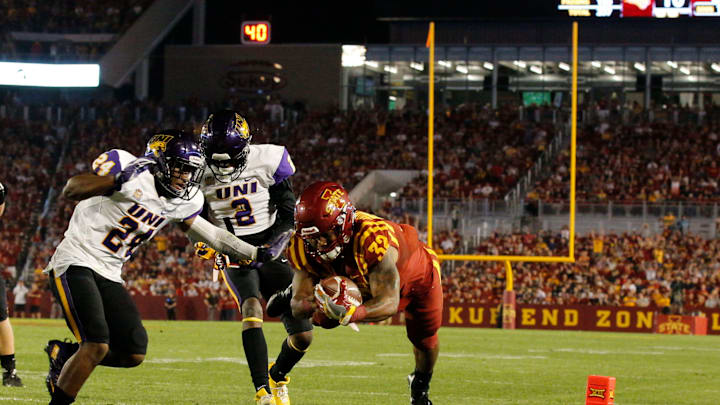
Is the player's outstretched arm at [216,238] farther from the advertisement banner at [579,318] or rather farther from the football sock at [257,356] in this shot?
the advertisement banner at [579,318]

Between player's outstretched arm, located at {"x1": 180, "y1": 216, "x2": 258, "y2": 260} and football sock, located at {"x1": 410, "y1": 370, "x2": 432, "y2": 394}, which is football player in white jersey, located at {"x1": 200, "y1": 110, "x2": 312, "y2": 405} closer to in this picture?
player's outstretched arm, located at {"x1": 180, "y1": 216, "x2": 258, "y2": 260}

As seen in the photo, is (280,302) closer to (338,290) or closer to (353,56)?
(338,290)

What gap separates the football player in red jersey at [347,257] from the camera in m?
6.30

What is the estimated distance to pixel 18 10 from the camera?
1740 inches

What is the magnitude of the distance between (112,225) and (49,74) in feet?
117

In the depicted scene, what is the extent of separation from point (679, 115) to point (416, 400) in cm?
3205

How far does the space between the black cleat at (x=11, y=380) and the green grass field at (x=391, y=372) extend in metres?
0.09

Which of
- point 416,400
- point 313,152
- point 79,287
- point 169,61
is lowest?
point 416,400

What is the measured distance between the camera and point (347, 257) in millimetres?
6637

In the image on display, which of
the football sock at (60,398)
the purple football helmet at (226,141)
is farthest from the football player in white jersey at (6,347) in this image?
the football sock at (60,398)

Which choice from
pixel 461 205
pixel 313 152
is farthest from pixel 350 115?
pixel 461 205

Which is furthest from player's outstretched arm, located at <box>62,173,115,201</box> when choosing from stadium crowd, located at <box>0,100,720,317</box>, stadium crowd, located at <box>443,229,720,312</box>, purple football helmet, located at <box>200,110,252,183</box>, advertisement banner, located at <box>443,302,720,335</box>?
stadium crowd, located at <box>0,100,720,317</box>

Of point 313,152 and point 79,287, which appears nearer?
point 79,287

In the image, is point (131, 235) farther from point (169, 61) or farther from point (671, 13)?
point (169, 61)
